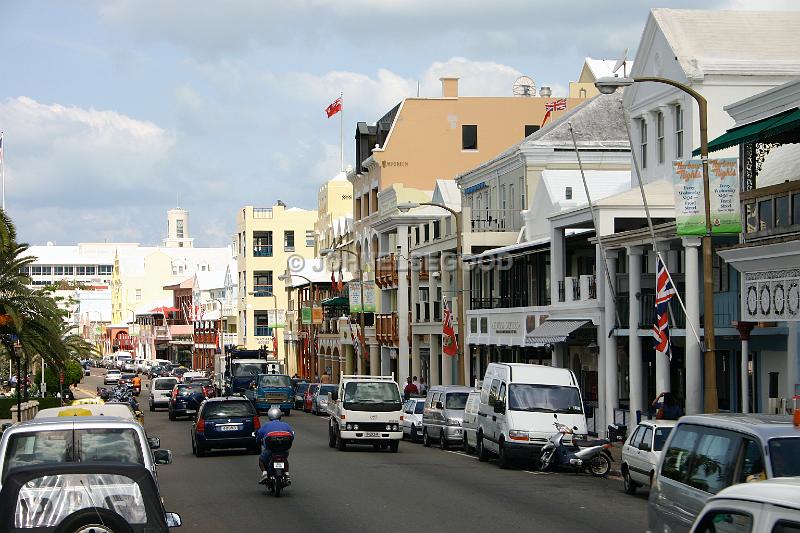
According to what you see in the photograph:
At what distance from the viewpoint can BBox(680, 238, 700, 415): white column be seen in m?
32.4

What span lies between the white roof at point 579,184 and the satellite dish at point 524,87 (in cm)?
2490

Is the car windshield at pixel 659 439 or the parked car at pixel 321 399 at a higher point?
the car windshield at pixel 659 439

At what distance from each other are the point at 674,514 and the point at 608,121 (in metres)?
43.1

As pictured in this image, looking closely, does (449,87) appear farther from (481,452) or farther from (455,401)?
(481,452)

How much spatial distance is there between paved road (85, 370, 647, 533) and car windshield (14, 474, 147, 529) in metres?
7.34

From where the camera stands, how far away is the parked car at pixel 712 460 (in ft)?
36.7

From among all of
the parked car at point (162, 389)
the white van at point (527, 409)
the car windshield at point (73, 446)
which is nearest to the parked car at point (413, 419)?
the white van at point (527, 409)

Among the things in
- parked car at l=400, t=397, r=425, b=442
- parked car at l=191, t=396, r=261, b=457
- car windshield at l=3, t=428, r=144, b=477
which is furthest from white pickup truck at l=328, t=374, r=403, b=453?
car windshield at l=3, t=428, r=144, b=477

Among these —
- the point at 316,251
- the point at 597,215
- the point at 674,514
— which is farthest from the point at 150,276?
the point at 674,514

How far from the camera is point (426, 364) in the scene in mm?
66250

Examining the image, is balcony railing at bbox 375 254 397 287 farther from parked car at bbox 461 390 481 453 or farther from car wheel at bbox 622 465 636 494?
car wheel at bbox 622 465 636 494

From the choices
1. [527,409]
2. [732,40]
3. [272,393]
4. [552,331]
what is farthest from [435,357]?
[527,409]

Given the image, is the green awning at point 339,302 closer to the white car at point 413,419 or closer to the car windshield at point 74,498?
the white car at point 413,419

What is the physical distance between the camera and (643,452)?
23.5 meters
